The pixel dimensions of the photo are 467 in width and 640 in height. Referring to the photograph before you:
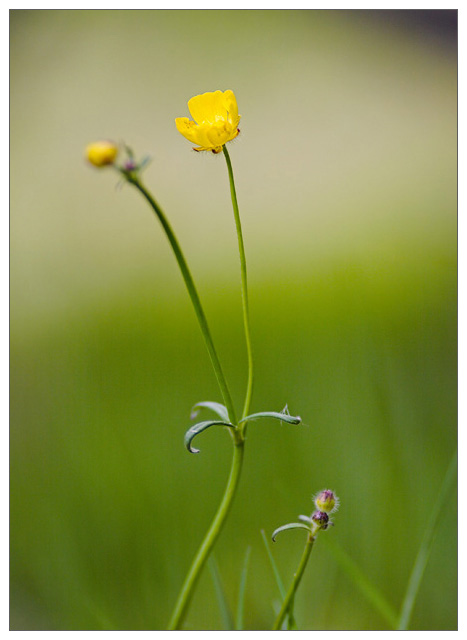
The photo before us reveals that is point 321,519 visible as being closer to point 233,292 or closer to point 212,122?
point 212,122

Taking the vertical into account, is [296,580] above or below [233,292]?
below

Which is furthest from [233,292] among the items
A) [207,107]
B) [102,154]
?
[102,154]

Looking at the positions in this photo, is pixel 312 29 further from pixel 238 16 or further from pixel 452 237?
pixel 452 237

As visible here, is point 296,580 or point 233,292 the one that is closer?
point 296,580

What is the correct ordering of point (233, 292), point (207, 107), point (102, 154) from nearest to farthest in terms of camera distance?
point (102, 154)
point (207, 107)
point (233, 292)

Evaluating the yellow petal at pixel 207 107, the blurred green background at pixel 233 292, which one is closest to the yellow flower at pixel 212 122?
the yellow petal at pixel 207 107

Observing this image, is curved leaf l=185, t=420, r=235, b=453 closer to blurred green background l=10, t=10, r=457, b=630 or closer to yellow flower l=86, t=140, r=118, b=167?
yellow flower l=86, t=140, r=118, b=167

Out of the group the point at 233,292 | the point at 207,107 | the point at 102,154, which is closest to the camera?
the point at 102,154
